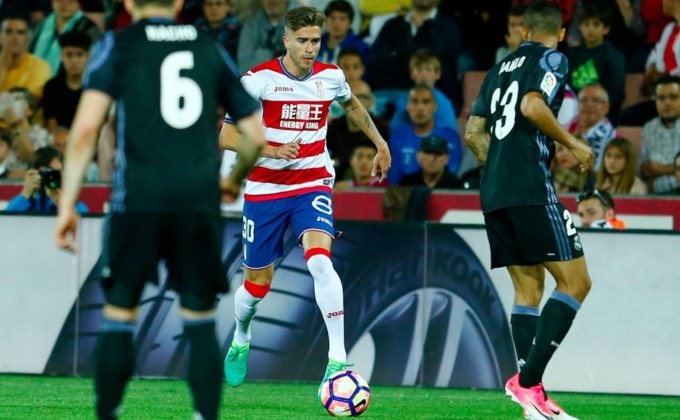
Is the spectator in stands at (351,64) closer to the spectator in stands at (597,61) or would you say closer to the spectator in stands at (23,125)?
the spectator in stands at (597,61)

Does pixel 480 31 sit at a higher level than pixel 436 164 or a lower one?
higher

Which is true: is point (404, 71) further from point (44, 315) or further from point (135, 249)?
point (135, 249)

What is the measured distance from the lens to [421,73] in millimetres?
14422

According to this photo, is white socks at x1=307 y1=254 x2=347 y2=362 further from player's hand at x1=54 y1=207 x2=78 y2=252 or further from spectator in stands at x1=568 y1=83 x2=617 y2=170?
spectator in stands at x1=568 y1=83 x2=617 y2=170

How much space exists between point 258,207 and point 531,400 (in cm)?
235

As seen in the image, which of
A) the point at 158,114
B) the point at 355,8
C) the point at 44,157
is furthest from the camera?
the point at 355,8

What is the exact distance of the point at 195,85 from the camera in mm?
5543

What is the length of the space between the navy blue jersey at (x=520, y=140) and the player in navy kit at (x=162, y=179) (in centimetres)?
280

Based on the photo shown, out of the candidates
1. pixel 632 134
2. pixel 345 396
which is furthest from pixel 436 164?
pixel 345 396

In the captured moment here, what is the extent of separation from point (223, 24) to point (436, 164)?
3.64 meters

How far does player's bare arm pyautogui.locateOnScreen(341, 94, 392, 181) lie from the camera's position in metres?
8.96

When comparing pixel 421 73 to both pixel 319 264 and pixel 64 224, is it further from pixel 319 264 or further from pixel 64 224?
pixel 64 224

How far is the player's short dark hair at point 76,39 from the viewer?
1491cm

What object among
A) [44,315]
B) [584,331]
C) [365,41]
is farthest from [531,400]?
[365,41]
